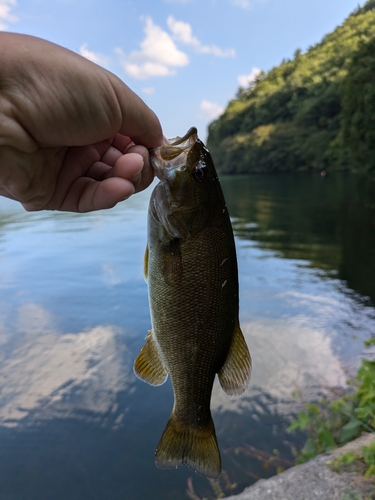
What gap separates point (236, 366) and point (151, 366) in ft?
1.60

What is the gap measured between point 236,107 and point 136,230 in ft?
272

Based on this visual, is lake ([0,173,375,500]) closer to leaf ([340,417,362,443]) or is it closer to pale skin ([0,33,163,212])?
leaf ([340,417,362,443])

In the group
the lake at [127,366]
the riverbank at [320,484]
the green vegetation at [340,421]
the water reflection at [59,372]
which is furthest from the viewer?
the water reflection at [59,372]

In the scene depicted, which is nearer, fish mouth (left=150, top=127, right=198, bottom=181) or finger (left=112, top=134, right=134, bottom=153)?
fish mouth (left=150, top=127, right=198, bottom=181)

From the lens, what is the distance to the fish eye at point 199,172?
6.35 ft

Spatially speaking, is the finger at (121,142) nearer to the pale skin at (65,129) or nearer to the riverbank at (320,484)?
the pale skin at (65,129)

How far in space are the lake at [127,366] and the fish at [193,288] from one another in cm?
356

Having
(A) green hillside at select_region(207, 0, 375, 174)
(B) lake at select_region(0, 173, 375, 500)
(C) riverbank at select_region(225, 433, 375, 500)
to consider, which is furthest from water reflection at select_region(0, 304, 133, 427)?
(A) green hillside at select_region(207, 0, 375, 174)

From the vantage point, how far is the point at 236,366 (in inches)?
81.4

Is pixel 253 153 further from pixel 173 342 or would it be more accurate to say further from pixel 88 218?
pixel 173 342

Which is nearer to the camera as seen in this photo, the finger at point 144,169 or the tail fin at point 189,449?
the tail fin at point 189,449

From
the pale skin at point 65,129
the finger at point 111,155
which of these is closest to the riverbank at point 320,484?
the pale skin at point 65,129

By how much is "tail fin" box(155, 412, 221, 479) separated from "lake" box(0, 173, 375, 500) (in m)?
3.52

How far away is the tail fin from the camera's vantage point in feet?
6.69
